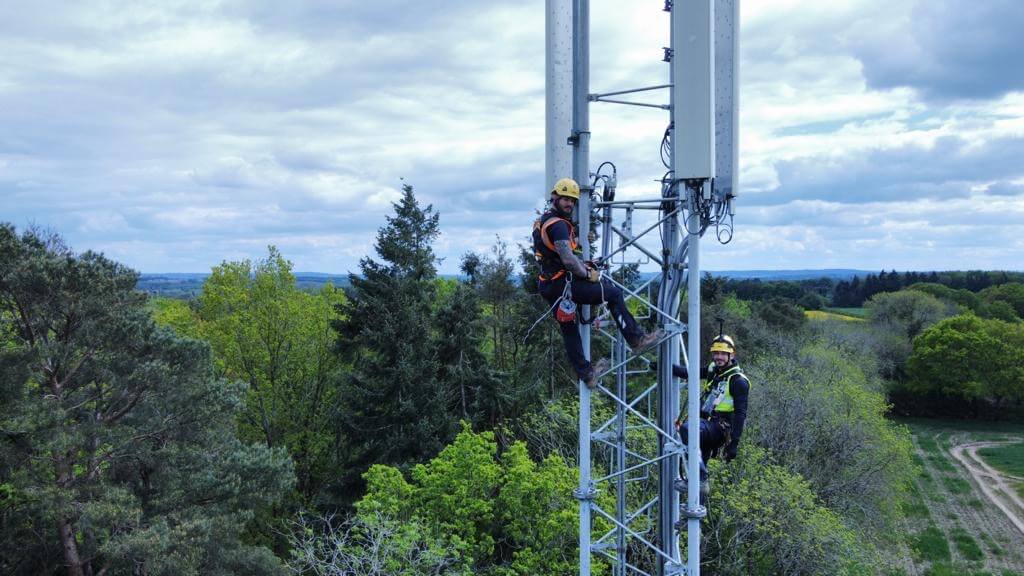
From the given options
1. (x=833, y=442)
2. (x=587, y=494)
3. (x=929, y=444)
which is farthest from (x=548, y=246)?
(x=929, y=444)

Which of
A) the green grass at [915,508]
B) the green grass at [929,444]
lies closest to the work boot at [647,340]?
the green grass at [915,508]

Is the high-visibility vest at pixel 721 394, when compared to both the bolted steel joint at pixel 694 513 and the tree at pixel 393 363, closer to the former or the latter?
the bolted steel joint at pixel 694 513

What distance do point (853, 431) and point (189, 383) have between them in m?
20.5

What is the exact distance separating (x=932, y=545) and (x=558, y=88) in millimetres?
30238

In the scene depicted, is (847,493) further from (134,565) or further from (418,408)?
(134,565)

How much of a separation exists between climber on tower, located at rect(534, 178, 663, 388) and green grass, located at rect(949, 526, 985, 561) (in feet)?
93.8

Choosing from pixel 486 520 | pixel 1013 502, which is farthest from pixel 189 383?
pixel 1013 502

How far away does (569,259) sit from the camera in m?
6.52

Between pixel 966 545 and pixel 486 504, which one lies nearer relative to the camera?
pixel 486 504

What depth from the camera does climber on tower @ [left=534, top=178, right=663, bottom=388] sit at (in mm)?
6570

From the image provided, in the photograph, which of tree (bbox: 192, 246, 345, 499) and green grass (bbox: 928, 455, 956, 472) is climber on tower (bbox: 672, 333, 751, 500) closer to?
tree (bbox: 192, 246, 345, 499)

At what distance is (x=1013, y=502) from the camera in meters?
35.4

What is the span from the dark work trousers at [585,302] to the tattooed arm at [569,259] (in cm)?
24

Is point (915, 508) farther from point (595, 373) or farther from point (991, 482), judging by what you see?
point (595, 373)
